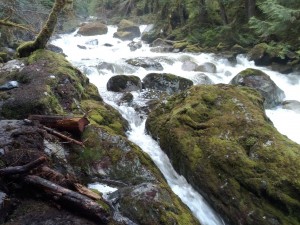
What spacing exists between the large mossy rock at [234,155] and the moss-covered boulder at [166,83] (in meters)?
3.89

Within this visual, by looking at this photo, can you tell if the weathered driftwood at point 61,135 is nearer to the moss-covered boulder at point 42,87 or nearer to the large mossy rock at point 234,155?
the moss-covered boulder at point 42,87

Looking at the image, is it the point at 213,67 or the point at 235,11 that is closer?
the point at 213,67

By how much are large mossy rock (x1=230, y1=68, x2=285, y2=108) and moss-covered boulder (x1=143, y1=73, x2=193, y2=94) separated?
204cm

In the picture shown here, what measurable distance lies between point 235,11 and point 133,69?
1120 cm

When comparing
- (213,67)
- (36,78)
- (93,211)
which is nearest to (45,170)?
(93,211)

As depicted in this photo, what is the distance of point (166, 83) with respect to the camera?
11789mm

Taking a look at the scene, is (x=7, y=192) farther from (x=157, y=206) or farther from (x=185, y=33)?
(x=185, y=33)

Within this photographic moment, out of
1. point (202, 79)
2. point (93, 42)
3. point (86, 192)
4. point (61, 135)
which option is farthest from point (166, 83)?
point (93, 42)

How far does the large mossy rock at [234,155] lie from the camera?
5180 mm

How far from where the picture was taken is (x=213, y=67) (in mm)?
15047

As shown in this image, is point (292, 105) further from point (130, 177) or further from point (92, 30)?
→ point (92, 30)

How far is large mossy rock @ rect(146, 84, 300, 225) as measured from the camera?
518 centimetres

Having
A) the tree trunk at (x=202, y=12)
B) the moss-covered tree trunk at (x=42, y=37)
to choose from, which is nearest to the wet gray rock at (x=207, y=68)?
the moss-covered tree trunk at (x=42, y=37)

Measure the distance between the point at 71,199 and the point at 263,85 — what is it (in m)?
9.30
